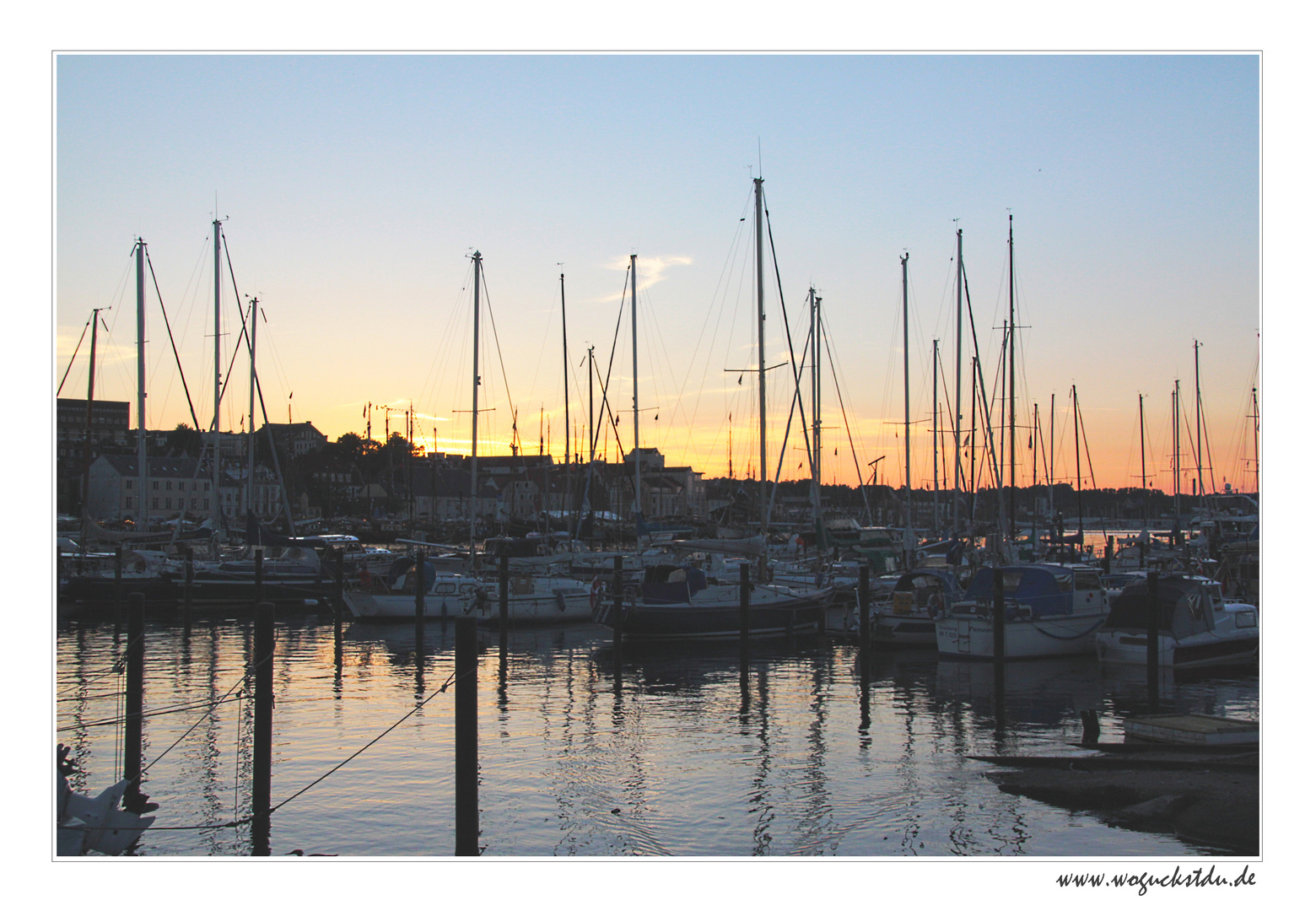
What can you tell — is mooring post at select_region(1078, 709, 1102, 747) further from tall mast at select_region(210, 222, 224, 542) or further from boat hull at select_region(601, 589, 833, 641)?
tall mast at select_region(210, 222, 224, 542)

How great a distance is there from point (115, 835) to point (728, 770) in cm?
895

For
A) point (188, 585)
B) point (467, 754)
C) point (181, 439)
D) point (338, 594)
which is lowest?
point (188, 585)

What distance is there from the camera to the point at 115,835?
13.4 meters

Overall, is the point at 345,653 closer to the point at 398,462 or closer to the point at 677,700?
the point at 677,700

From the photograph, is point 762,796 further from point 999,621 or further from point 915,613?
point 915,613

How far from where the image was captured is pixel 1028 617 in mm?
30297

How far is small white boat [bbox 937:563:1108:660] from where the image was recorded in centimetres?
→ 3025

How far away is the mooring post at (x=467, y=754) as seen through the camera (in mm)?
11797

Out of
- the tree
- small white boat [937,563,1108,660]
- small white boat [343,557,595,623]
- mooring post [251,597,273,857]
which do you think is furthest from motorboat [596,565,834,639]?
the tree

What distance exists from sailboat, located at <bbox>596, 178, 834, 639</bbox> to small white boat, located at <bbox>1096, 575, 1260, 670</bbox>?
997 cm

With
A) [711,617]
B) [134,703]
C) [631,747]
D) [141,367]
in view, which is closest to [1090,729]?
[631,747]

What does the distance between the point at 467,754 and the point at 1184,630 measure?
22.7 metres
